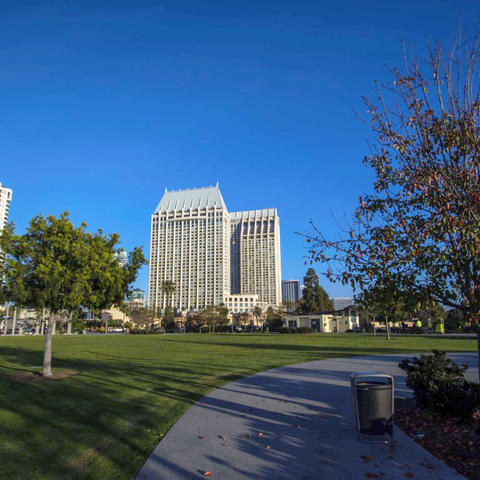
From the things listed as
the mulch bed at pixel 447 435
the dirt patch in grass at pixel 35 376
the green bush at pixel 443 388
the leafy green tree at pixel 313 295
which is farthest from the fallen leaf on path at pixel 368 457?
the leafy green tree at pixel 313 295

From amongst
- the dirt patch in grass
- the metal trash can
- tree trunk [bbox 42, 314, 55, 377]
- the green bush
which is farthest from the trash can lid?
tree trunk [bbox 42, 314, 55, 377]

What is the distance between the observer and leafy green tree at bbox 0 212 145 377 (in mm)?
13148

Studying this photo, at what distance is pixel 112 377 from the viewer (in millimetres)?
14359

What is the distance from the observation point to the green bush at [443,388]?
7.06 meters

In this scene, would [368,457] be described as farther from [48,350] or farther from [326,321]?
[326,321]

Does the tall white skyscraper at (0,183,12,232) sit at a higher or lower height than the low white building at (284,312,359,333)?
higher

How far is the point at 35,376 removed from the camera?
47.1 ft

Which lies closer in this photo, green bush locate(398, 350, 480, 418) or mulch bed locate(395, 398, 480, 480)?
mulch bed locate(395, 398, 480, 480)

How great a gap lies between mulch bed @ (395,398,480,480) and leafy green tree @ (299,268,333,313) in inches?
3826

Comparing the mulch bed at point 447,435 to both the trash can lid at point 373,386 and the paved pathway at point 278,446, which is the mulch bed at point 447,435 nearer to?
the paved pathway at point 278,446

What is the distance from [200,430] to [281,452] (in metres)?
1.90

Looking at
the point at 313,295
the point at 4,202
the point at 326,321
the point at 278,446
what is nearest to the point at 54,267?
the point at 278,446

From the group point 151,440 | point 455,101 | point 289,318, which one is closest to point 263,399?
point 151,440

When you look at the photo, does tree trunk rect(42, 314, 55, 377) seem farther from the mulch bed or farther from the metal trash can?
the mulch bed
